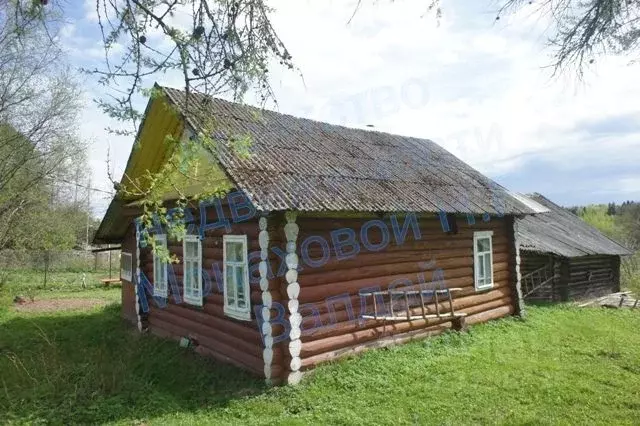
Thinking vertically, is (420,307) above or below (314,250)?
below

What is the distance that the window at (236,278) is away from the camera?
7574 mm

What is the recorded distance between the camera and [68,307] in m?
16.0

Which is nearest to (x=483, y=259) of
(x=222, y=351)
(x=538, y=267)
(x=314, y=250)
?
(x=314, y=250)

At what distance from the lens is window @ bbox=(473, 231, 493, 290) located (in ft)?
35.2

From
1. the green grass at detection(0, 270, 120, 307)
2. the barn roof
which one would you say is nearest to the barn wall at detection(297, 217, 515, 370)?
the barn roof

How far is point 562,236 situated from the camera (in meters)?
19.3

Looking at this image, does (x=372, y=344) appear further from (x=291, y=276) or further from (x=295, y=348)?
(x=291, y=276)

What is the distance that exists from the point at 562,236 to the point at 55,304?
19580 mm

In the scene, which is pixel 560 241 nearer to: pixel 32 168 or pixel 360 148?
pixel 360 148

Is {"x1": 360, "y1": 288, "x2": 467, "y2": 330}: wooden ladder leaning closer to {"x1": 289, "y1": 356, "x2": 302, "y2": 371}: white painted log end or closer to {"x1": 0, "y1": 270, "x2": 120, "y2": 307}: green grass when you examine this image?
{"x1": 289, "y1": 356, "x2": 302, "y2": 371}: white painted log end

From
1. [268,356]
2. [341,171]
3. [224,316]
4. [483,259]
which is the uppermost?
[341,171]

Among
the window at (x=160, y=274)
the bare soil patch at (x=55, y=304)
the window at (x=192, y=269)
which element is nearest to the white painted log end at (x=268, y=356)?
the window at (x=192, y=269)

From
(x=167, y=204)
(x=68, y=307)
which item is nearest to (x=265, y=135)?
(x=167, y=204)

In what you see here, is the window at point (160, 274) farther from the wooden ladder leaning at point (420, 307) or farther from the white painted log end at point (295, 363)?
the wooden ladder leaning at point (420, 307)
